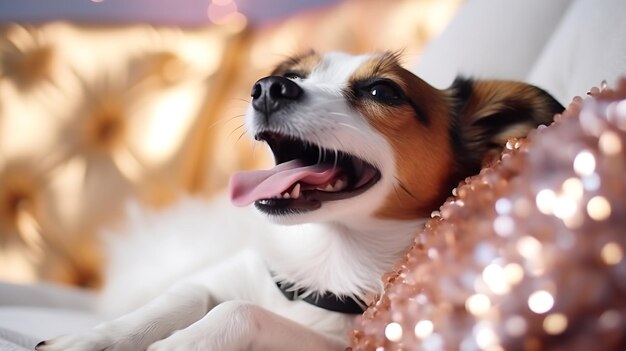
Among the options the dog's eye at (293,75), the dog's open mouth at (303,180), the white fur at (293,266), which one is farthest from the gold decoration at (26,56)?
the dog's open mouth at (303,180)

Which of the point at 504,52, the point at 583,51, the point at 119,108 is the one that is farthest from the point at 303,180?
the point at 119,108

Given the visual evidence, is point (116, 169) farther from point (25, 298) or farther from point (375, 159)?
point (375, 159)

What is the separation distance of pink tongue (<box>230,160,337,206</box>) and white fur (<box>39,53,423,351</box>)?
1.4 inches

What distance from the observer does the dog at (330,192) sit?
71cm

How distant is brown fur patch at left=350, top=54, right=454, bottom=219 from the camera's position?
2.62 feet

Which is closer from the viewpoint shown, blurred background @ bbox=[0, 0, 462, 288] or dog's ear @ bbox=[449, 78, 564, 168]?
dog's ear @ bbox=[449, 78, 564, 168]

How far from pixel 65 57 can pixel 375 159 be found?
1.20 metres

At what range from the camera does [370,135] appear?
771mm

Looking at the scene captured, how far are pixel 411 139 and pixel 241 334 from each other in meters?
0.33

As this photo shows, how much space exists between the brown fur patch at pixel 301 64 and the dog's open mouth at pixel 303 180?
0.17 m

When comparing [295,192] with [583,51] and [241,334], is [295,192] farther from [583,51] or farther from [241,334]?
[583,51]

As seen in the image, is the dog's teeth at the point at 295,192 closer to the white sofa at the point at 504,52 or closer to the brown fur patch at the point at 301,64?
the brown fur patch at the point at 301,64

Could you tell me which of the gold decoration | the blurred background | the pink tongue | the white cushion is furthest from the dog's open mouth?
the gold decoration

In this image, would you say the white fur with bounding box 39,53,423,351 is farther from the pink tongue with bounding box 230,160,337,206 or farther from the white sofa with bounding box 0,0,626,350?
the white sofa with bounding box 0,0,626,350
